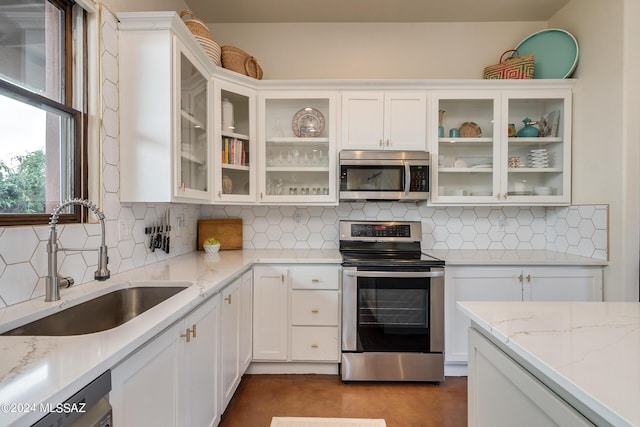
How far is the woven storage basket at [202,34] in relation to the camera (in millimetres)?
2121

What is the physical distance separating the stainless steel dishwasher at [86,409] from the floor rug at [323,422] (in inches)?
51.1

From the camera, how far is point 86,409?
2.29 ft

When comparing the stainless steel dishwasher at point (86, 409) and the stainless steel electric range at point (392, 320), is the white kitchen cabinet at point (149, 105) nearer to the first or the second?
the stainless steel dishwasher at point (86, 409)

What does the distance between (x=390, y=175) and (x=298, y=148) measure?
82 cm

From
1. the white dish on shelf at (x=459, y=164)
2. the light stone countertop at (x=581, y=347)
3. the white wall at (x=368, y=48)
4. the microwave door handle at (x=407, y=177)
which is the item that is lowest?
the light stone countertop at (x=581, y=347)

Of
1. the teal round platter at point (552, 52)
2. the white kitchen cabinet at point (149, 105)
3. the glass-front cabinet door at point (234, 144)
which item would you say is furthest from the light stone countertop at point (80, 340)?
the teal round platter at point (552, 52)

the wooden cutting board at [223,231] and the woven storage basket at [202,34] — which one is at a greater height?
the woven storage basket at [202,34]

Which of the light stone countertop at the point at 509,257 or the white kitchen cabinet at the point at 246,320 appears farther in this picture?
the light stone countertop at the point at 509,257

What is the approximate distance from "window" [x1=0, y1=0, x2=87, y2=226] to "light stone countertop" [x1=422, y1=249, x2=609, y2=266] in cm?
239

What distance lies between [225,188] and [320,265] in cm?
97

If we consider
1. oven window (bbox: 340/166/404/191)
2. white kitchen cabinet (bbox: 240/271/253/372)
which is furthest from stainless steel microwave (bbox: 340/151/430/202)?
white kitchen cabinet (bbox: 240/271/253/372)

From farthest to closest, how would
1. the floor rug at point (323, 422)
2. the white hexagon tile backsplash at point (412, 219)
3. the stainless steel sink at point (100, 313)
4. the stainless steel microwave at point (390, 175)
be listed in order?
the white hexagon tile backsplash at point (412, 219) → the stainless steel microwave at point (390, 175) → the floor rug at point (323, 422) → the stainless steel sink at point (100, 313)

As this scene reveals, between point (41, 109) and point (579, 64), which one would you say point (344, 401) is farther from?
point (579, 64)

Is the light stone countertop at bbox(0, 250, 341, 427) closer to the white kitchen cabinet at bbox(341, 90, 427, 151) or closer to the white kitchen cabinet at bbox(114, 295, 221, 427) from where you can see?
the white kitchen cabinet at bbox(114, 295, 221, 427)
